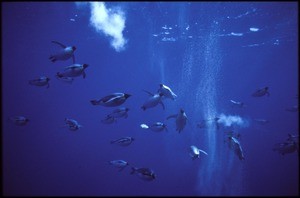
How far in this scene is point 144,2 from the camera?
695 inches

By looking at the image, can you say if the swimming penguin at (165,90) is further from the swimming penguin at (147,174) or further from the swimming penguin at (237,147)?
the swimming penguin at (147,174)

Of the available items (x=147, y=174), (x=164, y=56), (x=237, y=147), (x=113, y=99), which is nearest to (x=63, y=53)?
(x=113, y=99)

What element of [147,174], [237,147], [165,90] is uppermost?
[165,90]

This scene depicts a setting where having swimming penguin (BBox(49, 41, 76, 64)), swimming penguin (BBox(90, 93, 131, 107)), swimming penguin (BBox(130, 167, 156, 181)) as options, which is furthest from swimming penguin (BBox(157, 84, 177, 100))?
swimming penguin (BBox(49, 41, 76, 64))

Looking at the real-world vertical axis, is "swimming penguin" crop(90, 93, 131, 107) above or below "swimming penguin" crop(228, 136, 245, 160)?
above

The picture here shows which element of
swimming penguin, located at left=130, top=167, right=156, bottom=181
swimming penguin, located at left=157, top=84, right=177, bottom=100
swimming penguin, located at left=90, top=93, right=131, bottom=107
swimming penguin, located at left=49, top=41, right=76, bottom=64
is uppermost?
swimming penguin, located at left=49, top=41, right=76, bottom=64

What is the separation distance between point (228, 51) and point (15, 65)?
4778 cm

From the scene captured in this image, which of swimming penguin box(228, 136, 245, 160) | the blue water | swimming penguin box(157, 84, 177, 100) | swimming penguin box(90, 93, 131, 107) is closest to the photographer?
swimming penguin box(90, 93, 131, 107)

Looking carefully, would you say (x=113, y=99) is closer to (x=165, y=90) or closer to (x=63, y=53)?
(x=165, y=90)

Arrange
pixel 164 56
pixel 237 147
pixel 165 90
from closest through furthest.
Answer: pixel 237 147
pixel 165 90
pixel 164 56

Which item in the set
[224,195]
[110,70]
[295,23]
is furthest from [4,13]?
[110,70]

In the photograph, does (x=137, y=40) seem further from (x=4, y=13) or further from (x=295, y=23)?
(x=295, y=23)

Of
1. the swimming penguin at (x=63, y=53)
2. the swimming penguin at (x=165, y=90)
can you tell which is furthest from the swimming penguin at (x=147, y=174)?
the swimming penguin at (x=63, y=53)

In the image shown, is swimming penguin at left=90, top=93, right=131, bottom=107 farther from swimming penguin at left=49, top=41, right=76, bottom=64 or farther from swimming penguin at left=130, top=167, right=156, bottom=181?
swimming penguin at left=130, top=167, right=156, bottom=181
